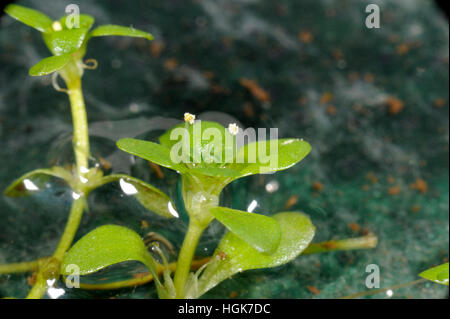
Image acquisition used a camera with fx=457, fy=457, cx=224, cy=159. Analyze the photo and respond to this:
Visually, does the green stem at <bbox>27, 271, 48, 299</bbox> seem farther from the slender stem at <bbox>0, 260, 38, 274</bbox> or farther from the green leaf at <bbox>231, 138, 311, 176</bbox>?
the green leaf at <bbox>231, 138, 311, 176</bbox>

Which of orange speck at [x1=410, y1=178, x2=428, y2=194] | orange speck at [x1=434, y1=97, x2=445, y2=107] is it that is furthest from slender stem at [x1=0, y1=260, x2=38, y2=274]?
orange speck at [x1=434, y1=97, x2=445, y2=107]

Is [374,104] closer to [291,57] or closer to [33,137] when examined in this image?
[291,57]

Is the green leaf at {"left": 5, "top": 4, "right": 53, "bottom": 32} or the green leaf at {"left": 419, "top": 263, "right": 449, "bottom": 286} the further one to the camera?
the green leaf at {"left": 5, "top": 4, "right": 53, "bottom": 32}

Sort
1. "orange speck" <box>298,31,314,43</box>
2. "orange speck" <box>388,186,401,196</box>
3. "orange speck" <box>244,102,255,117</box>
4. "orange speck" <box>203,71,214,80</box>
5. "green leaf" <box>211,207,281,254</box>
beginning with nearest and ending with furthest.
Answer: "green leaf" <box>211,207,281,254</box> → "orange speck" <box>388,186,401,196</box> → "orange speck" <box>244,102,255,117</box> → "orange speck" <box>203,71,214,80</box> → "orange speck" <box>298,31,314,43</box>

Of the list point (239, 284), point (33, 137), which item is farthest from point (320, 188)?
point (33, 137)

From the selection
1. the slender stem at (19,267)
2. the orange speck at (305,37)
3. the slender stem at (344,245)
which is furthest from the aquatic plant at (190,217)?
the orange speck at (305,37)

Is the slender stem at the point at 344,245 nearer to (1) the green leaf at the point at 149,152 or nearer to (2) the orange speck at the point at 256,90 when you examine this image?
(1) the green leaf at the point at 149,152
